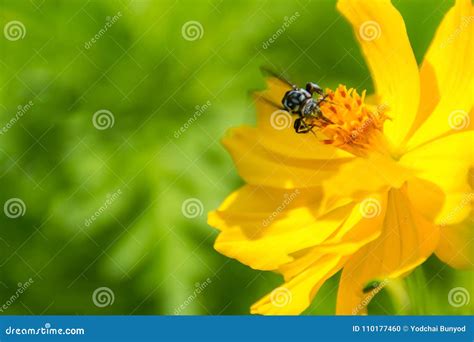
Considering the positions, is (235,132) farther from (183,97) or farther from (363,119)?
(363,119)

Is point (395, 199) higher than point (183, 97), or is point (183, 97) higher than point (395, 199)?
point (183, 97)

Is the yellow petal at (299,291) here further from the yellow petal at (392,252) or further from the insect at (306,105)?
the insect at (306,105)

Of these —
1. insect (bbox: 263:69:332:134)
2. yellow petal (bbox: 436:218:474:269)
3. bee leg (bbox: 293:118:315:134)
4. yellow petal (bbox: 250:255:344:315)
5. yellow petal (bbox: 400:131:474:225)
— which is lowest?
yellow petal (bbox: 250:255:344:315)

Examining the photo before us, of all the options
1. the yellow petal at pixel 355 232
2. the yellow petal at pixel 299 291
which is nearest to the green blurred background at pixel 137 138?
the yellow petal at pixel 299 291

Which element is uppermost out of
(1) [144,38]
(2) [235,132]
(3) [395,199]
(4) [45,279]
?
(1) [144,38]

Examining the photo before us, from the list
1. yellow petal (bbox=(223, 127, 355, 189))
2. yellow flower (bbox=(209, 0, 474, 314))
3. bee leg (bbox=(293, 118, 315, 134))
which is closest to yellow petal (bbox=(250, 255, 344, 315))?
yellow flower (bbox=(209, 0, 474, 314))

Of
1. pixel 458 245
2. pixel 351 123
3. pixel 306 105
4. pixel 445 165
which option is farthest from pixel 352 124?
pixel 458 245

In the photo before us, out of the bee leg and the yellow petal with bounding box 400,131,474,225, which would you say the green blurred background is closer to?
the bee leg
